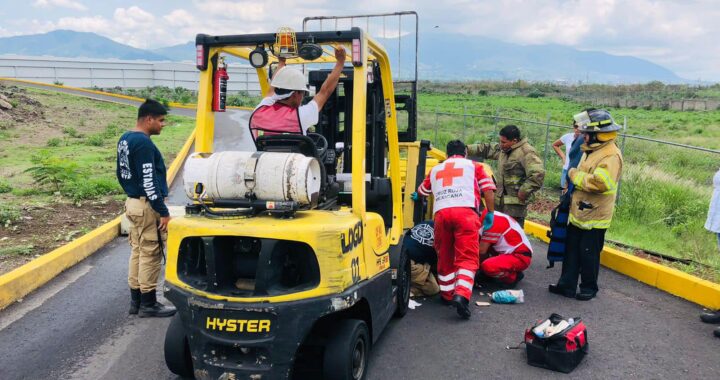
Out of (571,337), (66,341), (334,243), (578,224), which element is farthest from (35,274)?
(578,224)

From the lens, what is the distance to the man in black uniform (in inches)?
191

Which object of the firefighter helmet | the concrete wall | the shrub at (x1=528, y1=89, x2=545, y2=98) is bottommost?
the firefighter helmet

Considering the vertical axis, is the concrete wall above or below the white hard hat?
above

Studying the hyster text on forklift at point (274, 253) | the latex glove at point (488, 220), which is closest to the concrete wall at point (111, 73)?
the latex glove at point (488, 220)

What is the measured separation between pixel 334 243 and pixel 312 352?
40.1 inches

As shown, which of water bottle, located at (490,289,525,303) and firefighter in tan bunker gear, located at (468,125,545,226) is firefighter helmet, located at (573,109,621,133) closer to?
firefighter in tan bunker gear, located at (468,125,545,226)

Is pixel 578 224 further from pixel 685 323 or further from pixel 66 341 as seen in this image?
pixel 66 341

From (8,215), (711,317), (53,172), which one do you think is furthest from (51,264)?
(711,317)

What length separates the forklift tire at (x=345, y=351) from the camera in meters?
3.58

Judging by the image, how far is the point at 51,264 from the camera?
20.4ft

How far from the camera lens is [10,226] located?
25.6 ft

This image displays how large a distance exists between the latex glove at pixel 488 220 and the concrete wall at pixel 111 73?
132ft

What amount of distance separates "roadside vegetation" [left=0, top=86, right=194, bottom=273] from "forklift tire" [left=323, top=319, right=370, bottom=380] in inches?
173

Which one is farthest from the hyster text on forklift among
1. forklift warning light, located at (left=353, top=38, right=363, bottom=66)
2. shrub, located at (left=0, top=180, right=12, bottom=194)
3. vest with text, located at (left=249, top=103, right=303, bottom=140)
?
shrub, located at (left=0, top=180, right=12, bottom=194)
